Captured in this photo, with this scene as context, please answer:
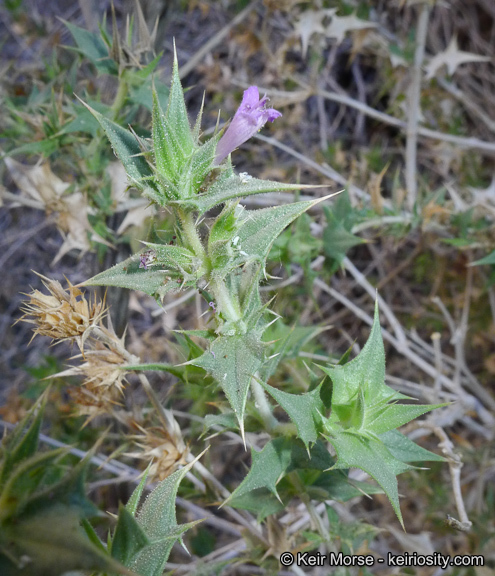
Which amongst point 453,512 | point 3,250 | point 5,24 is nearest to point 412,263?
point 453,512

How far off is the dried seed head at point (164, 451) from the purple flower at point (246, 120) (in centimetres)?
98

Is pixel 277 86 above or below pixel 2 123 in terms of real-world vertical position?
below

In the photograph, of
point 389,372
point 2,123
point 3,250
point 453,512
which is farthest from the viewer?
point 3,250

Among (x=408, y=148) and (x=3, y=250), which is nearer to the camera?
(x=408, y=148)

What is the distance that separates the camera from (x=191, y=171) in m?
1.21

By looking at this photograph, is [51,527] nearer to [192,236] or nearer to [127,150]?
[192,236]

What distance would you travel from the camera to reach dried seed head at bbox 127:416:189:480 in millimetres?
1647

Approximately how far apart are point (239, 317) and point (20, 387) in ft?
10.4

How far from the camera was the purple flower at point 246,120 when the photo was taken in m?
1.34

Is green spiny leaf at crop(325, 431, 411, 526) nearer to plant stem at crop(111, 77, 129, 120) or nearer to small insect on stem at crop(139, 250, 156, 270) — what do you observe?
small insect on stem at crop(139, 250, 156, 270)

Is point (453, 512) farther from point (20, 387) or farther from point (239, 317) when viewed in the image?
point (20, 387)

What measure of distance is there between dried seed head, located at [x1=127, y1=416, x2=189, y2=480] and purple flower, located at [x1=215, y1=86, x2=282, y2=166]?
0.98 meters

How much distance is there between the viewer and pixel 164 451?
1.68 metres

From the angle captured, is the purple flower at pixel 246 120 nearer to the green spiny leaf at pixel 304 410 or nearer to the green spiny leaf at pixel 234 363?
the green spiny leaf at pixel 234 363
